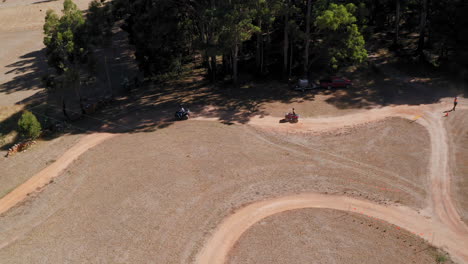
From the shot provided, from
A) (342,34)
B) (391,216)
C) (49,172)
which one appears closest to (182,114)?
(49,172)

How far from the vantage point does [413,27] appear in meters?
74.7

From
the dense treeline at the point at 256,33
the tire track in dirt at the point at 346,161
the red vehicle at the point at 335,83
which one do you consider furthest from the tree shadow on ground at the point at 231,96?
the tire track in dirt at the point at 346,161

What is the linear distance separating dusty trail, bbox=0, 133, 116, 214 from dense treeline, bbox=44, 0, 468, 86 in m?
11.3

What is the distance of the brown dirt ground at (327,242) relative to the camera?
1069 inches

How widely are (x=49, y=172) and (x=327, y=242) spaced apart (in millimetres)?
31743

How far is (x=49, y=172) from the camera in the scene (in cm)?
3934

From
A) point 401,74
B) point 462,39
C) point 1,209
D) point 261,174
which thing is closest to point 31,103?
point 1,209

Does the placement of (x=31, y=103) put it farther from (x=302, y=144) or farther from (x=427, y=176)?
(x=427, y=176)

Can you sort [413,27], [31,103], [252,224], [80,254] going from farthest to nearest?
1. [413,27]
2. [31,103]
3. [252,224]
4. [80,254]

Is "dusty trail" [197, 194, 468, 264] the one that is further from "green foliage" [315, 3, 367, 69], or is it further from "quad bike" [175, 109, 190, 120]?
"green foliage" [315, 3, 367, 69]

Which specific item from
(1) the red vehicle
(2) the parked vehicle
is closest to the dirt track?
(1) the red vehicle

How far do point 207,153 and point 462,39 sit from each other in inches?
1858

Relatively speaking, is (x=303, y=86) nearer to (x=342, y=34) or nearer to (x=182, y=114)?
(x=342, y=34)

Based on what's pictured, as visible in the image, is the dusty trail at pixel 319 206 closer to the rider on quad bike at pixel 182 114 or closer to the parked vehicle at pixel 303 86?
the rider on quad bike at pixel 182 114
